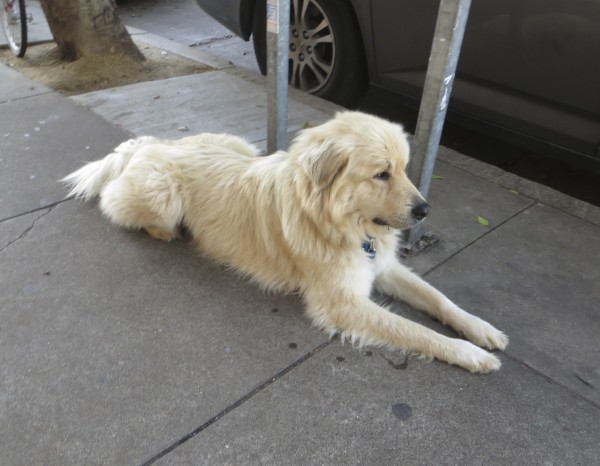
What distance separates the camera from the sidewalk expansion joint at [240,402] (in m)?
2.25

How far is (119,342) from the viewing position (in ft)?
9.18

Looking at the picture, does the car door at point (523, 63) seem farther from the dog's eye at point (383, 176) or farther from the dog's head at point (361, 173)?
the dog's eye at point (383, 176)

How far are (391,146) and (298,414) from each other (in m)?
1.42

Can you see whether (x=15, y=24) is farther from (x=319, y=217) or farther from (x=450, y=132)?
(x=319, y=217)

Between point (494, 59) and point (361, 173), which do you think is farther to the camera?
point (494, 59)

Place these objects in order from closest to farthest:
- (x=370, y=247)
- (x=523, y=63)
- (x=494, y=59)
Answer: (x=370, y=247) → (x=523, y=63) → (x=494, y=59)

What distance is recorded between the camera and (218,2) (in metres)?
6.15

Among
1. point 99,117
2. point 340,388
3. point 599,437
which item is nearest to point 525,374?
point 599,437

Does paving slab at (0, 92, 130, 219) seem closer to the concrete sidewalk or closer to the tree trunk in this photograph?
the concrete sidewalk

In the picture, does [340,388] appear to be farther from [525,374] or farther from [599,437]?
[599,437]

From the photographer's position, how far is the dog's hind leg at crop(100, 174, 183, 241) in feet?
11.3

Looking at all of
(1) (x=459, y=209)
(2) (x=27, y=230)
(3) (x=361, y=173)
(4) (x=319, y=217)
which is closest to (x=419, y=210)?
(3) (x=361, y=173)

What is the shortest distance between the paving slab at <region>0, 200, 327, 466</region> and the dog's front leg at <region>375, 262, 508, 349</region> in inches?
23.2

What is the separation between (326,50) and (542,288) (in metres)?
3.46
